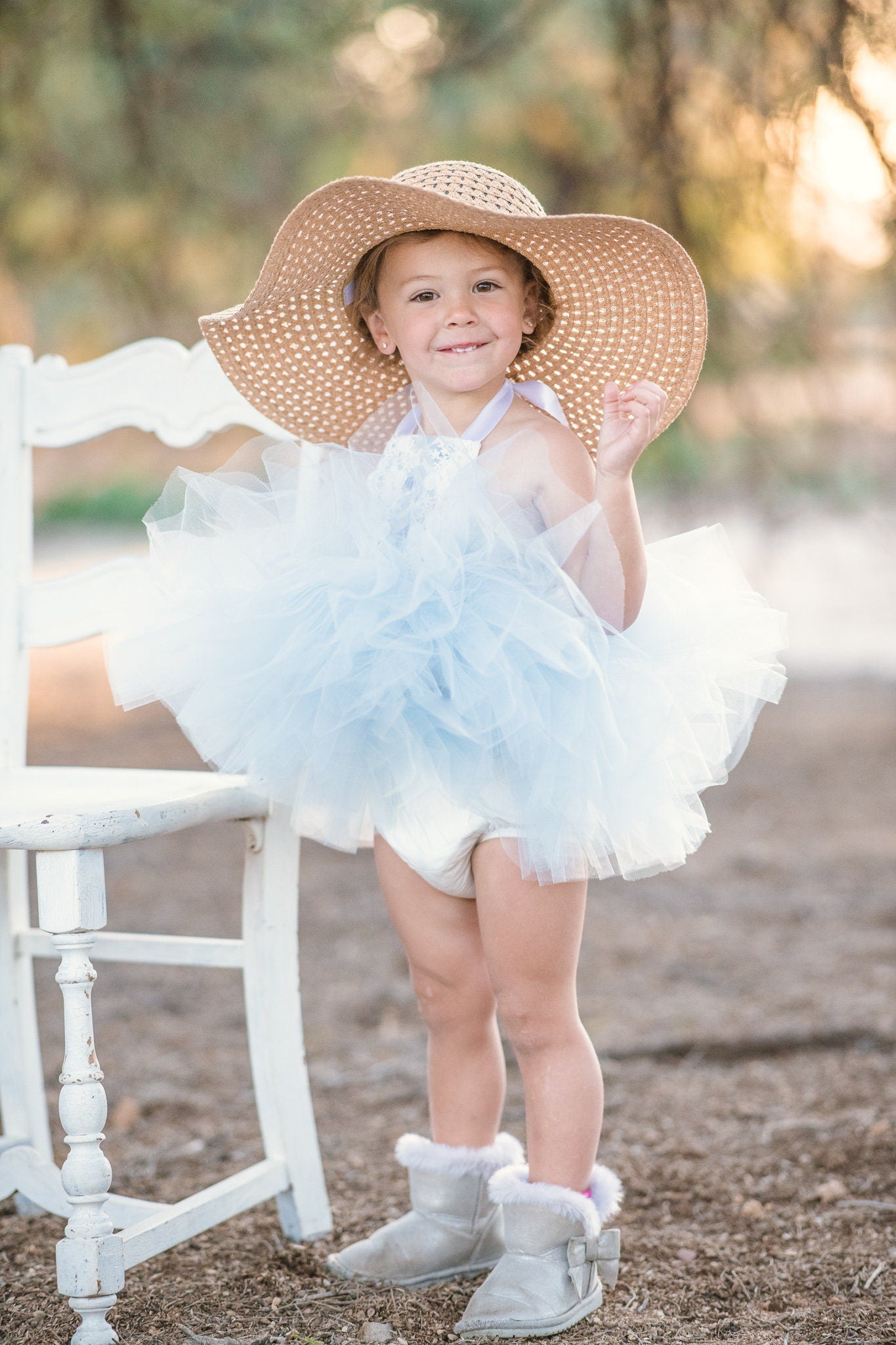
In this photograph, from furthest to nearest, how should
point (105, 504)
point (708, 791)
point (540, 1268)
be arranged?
point (105, 504) < point (708, 791) < point (540, 1268)

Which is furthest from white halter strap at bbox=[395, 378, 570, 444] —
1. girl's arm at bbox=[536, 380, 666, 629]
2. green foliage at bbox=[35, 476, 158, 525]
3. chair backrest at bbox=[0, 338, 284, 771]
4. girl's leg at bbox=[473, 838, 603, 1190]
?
green foliage at bbox=[35, 476, 158, 525]

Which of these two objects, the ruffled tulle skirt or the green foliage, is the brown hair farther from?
the green foliage

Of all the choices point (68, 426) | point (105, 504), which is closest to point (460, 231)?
point (68, 426)

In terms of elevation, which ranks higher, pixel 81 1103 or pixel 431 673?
pixel 431 673

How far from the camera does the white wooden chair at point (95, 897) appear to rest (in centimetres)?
150

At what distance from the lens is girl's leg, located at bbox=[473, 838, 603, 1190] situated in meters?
1.61

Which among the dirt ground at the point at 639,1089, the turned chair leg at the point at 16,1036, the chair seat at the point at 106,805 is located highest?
the chair seat at the point at 106,805

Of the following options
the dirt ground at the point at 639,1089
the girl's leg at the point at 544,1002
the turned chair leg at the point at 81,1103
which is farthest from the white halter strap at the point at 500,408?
the dirt ground at the point at 639,1089

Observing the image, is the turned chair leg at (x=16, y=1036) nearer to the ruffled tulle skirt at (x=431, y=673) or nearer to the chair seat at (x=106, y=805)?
the chair seat at (x=106, y=805)

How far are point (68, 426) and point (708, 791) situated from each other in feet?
10.3

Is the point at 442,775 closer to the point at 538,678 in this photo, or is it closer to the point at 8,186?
the point at 538,678

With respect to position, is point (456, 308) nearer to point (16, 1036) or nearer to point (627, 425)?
point (627, 425)

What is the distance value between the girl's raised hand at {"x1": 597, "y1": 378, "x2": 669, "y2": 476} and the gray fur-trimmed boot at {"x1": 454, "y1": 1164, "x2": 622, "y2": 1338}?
0.89m

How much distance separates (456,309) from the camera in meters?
1.66
